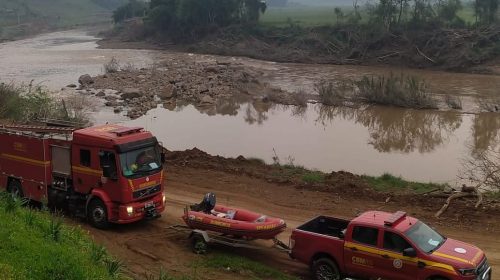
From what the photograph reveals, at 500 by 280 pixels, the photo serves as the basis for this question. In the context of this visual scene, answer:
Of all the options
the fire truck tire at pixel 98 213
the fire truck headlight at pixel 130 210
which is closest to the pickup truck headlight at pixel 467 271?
the fire truck headlight at pixel 130 210

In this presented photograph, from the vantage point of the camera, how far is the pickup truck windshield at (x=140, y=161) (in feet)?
49.4

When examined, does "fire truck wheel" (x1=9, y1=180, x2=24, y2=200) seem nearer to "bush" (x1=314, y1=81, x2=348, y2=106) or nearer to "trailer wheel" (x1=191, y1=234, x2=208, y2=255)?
"trailer wheel" (x1=191, y1=234, x2=208, y2=255)

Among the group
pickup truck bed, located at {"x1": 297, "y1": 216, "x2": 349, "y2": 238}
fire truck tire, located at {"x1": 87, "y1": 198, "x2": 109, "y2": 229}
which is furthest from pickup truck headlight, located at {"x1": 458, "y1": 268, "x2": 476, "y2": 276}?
fire truck tire, located at {"x1": 87, "y1": 198, "x2": 109, "y2": 229}

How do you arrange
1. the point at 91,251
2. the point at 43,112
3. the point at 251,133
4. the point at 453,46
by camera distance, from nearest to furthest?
the point at 91,251 < the point at 43,112 < the point at 251,133 < the point at 453,46

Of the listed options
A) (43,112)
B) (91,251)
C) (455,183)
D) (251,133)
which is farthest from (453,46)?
(91,251)

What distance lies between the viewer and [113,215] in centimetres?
1545

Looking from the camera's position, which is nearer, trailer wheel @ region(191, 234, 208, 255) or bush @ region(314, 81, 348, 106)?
trailer wheel @ region(191, 234, 208, 255)

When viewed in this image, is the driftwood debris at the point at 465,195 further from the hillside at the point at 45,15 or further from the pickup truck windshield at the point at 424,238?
the hillside at the point at 45,15

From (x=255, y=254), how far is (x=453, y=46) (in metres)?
56.1

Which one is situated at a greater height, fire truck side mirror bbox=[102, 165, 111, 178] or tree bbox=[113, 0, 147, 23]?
tree bbox=[113, 0, 147, 23]

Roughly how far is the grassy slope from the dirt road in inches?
80.7

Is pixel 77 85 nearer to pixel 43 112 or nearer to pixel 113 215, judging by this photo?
pixel 43 112

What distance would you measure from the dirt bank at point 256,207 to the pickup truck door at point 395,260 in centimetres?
219

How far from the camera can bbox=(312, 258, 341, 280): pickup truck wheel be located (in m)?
12.5
